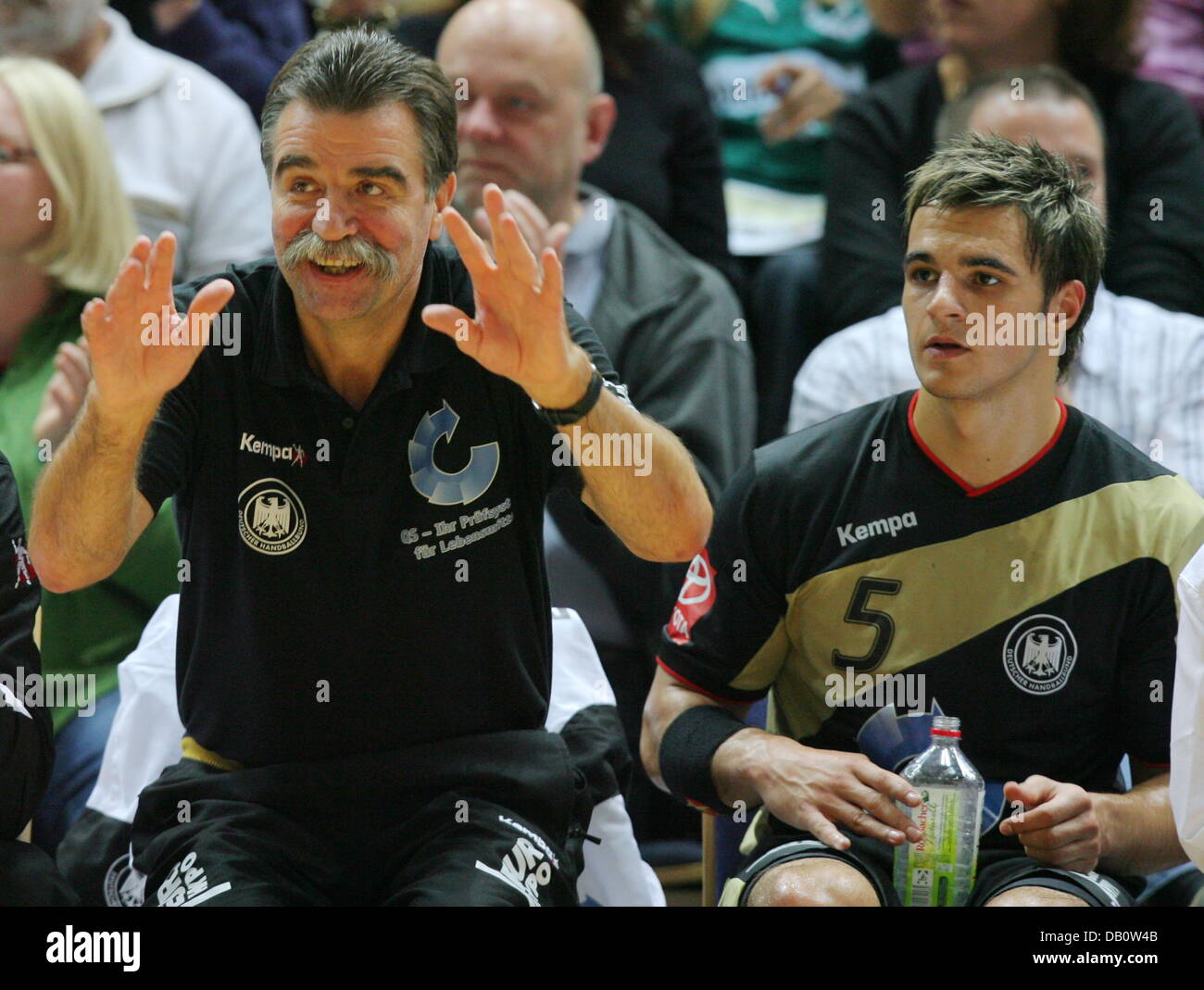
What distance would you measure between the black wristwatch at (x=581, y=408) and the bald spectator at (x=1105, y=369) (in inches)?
29.5

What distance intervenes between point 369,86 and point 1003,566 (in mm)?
1060

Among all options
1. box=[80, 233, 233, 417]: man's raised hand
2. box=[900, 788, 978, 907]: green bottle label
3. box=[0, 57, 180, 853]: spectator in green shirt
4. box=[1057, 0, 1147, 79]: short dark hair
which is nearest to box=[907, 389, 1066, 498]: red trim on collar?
box=[900, 788, 978, 907]: green bottle label

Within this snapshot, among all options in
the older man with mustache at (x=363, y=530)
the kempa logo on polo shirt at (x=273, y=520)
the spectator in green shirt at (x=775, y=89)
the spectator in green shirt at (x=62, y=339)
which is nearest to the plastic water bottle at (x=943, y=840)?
the older man with mustache at (x=363, y=530)

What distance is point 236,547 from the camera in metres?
2.25

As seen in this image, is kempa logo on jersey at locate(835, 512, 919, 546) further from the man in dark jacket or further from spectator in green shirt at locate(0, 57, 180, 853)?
the man in dark jacket

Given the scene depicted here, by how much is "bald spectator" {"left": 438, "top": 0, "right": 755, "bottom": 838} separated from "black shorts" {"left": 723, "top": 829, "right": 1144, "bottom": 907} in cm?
47

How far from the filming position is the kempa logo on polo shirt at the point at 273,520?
224 centimetres

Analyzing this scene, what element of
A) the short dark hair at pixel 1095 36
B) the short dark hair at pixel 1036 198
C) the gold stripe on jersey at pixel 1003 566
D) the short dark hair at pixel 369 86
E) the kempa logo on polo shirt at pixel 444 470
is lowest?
the gold stripe on jersey at pixel 1003 566

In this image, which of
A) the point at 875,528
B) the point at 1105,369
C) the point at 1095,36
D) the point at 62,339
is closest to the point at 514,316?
the point at 875,528

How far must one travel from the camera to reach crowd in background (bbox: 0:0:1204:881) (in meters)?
2.70

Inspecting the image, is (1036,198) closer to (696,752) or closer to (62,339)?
(696,752)

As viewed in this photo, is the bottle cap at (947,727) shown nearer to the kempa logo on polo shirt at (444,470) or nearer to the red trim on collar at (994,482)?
the red trim on collar at (994,482)

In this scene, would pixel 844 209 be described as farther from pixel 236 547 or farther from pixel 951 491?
pixel 236 547
